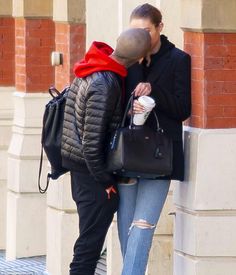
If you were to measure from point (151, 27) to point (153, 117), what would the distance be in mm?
526

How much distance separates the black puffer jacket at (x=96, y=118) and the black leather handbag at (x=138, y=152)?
61mm

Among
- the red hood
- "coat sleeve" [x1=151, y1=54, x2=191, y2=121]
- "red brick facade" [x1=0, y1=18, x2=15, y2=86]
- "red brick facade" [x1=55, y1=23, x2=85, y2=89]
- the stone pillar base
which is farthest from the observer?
"red brick facade" [x1=0, y1=18, x2=15, y2=86]

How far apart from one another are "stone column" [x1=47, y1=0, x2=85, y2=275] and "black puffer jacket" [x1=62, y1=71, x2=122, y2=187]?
2947 millimetres

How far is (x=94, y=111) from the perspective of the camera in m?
8.22

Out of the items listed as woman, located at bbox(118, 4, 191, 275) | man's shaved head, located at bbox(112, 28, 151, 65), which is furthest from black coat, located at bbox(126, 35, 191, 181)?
man's shaved head, located at bbox(112, 28, 151, 65)

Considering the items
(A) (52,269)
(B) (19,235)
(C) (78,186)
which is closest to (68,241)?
(A) (52,269)

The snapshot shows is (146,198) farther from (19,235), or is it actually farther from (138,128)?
(19,235)

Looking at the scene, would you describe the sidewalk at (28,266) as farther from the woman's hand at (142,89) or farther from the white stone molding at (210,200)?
the woman's hand at (142,89)

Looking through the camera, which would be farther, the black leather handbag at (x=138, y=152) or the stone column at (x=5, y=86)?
the stone column at (x=5, y=86)

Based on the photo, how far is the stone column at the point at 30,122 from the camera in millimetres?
12969

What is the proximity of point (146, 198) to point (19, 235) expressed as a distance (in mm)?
4828

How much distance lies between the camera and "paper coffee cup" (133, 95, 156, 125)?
26.9 feet

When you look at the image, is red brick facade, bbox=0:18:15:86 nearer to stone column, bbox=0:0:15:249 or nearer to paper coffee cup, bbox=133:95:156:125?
stone column, bbox=0:0:15:249

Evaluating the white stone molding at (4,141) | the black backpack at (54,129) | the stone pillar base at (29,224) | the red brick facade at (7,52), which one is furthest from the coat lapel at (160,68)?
the red brick facade at (7,52)
